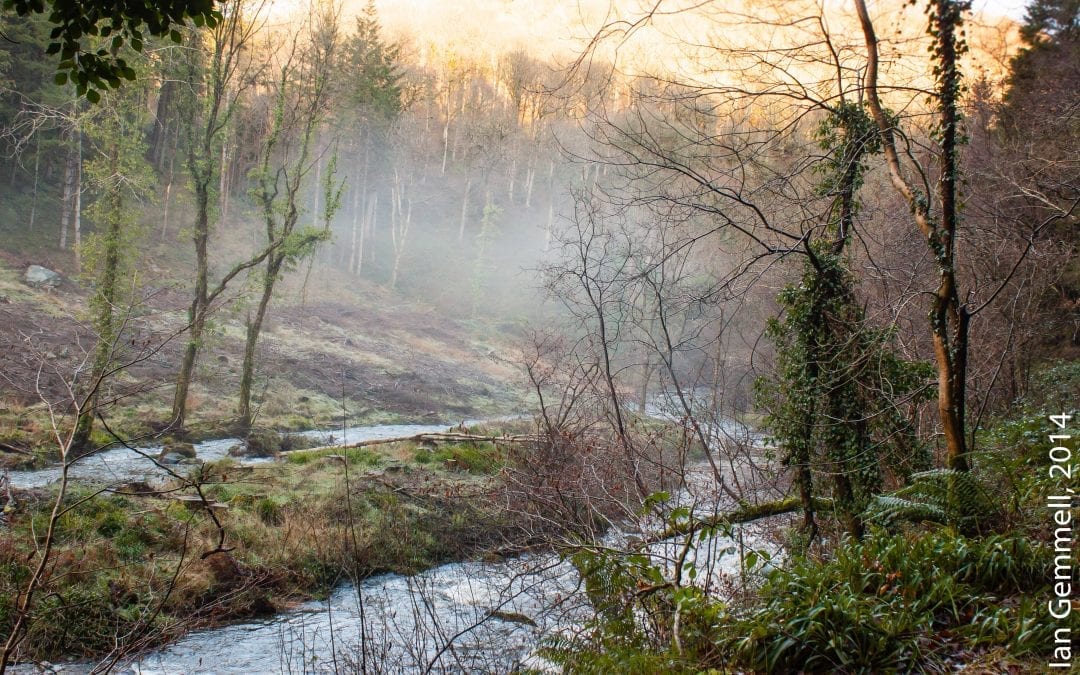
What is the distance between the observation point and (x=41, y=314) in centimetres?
2005

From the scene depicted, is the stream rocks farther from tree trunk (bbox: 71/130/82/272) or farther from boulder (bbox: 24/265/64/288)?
tree trunk (bbox: 71/130/82/272)

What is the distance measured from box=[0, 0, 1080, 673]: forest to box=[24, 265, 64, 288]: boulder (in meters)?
0.21

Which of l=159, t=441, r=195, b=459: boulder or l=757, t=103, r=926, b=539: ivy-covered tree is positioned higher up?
l=757, t=103, r=926, b=539: ivy-covered tree

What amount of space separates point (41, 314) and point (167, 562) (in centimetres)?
1535

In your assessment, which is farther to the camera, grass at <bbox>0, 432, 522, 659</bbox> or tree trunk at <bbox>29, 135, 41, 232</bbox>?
tree trunk at <bbox>29, 135, 41, 232</bbox>

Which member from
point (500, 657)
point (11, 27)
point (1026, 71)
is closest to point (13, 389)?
point (500, 657)

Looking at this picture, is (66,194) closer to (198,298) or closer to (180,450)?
(198,298)

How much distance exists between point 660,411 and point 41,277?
73.0 feet

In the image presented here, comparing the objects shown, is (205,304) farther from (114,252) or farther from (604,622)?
(604,622)

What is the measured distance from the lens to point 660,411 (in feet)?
46.0

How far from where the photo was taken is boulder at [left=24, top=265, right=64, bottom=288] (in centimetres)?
2230

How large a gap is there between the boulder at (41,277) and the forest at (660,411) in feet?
0.70

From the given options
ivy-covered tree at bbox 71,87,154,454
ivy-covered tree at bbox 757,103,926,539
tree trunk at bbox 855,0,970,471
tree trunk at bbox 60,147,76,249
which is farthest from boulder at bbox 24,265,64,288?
tree trunk at bbox 855,0,970,471

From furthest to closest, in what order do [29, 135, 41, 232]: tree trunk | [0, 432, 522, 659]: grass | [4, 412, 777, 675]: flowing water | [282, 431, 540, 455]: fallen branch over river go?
[29, 135, 41, 232]: tree trunk < [282, 431, 540, 455]: fallen branch over river < [0, 432, 522, 659]: grass < [4, 412, 777, 675]: flowing water
